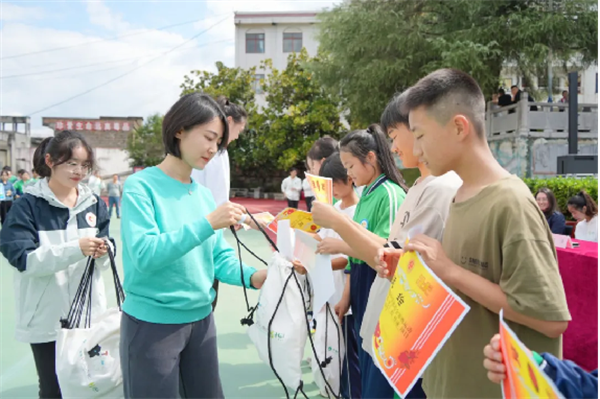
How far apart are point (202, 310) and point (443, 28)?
477 inches

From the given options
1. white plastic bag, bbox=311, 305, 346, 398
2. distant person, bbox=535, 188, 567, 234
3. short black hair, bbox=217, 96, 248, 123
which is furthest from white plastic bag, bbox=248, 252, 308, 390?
distant person, bbox=535, 188, 567, 234

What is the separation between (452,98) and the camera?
127cm

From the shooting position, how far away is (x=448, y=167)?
50.4 inches

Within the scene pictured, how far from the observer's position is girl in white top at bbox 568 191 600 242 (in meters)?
5.10

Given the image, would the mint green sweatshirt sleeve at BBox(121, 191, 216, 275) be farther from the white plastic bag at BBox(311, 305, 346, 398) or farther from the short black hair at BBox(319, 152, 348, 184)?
the short black hair at BBox(319, 152, 348, 184)

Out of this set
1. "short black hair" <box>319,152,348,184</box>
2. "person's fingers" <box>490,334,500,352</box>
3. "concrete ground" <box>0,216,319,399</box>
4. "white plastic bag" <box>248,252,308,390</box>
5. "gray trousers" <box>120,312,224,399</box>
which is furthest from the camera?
"concrete ground" <box>0,216,319,399</box>

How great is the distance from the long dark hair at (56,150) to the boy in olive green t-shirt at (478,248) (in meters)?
1.62

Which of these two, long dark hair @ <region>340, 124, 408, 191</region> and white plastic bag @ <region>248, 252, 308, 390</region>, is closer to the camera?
white plastic bag @ <region>248, 252, 308, 390</region>

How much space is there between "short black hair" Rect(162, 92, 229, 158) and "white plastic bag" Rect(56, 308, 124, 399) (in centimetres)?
77

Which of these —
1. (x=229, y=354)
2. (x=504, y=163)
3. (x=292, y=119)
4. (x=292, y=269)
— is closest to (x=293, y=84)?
(x=292, y=119)

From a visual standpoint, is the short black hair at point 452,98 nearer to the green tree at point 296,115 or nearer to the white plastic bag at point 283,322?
the white plastic bag at point 283,322

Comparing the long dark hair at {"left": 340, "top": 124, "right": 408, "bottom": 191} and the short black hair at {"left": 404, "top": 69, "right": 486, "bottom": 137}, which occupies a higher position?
the short black hair at {"left": 404, "top": 69, "right": 486, "bottom": 137}

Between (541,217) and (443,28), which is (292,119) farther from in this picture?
(541,217)

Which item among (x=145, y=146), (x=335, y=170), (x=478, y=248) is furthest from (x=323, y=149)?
(x=145, y=146)
